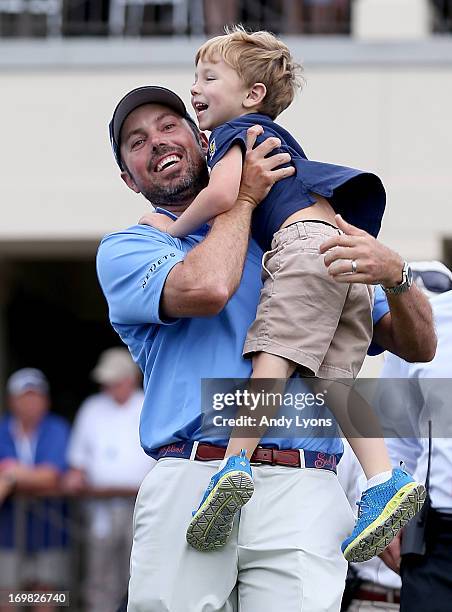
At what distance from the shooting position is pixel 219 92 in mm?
4309

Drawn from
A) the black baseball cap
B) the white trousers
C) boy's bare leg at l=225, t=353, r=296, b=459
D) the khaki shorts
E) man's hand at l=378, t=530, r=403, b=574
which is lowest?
man's hand at l=378, t=530, r=403, b=574

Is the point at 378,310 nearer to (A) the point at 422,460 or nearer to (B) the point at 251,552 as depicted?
(B) the point at 251,552

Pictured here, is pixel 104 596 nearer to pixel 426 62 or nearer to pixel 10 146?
pixel 10 146

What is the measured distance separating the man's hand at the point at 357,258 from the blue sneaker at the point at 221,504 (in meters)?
0.56

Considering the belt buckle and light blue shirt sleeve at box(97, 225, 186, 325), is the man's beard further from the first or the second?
the belt buckle

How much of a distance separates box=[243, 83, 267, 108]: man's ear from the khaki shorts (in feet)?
1.51

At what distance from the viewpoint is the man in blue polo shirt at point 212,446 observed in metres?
3.87

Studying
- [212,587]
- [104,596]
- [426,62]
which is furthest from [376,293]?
[426,62]

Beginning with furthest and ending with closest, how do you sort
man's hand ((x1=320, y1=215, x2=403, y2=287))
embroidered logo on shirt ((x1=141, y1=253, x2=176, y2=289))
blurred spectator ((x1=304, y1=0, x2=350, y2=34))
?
1. blurred spectator ((x1=304, y1=0, x2=350, y2=34))
2. embroidered logo on shirt ((x1=141, y1=253, x2=176, y2=289))
3. man's hand ((x1=320, y1=215, x2=403, y2=287))

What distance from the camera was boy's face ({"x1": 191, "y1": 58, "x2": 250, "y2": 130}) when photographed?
4.30 metres

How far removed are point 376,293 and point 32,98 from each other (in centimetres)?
726

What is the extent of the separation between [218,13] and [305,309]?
7.68 metres

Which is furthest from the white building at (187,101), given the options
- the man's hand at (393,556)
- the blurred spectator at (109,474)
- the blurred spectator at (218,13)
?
the man's hand at (393,556)

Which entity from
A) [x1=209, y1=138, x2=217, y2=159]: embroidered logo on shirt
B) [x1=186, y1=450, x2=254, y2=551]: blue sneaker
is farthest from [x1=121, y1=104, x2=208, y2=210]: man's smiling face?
[x1=186, y1=450, x2=254, y2=551]: blue sneaker
